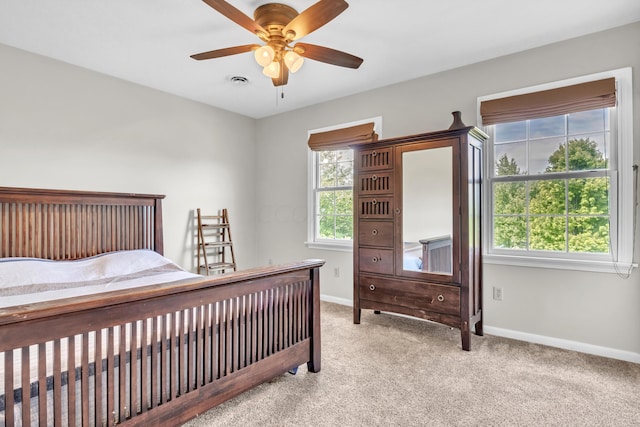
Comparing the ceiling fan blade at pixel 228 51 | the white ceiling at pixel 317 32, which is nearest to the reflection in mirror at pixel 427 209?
the white ceiling at pixel 317 32

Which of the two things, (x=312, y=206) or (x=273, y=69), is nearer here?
(x=273, y=69)

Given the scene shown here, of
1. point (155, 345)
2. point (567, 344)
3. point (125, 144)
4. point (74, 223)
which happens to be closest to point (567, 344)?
point (567, 344)

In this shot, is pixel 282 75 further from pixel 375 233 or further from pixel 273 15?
pixel 375 233

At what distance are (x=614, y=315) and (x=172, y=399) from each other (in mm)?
3062

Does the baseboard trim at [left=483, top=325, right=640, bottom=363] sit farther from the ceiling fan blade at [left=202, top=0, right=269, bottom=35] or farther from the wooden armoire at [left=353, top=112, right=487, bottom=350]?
the ceiling fan blade at [left=202, top=0, right=269, bottom=35]

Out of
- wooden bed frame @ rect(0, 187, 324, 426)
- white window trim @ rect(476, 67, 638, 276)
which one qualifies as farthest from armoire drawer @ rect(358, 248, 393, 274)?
white window trim @ rect(476, 67, 638, 276)

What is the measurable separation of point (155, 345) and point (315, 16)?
1.86m

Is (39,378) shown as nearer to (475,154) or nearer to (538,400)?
(538,400)

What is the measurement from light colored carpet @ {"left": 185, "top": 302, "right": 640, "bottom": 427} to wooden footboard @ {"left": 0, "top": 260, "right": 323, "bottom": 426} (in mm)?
183

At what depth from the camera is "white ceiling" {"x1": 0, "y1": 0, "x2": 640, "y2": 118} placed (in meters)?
2.31

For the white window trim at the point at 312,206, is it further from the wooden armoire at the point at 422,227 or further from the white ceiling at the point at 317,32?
the white ceiling at the point at 317,32

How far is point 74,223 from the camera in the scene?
3.03m

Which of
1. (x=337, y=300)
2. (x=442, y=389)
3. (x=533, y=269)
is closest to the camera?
(x=442, y=389)

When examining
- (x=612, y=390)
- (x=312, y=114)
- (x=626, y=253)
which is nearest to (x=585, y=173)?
(x=626, y=253)
